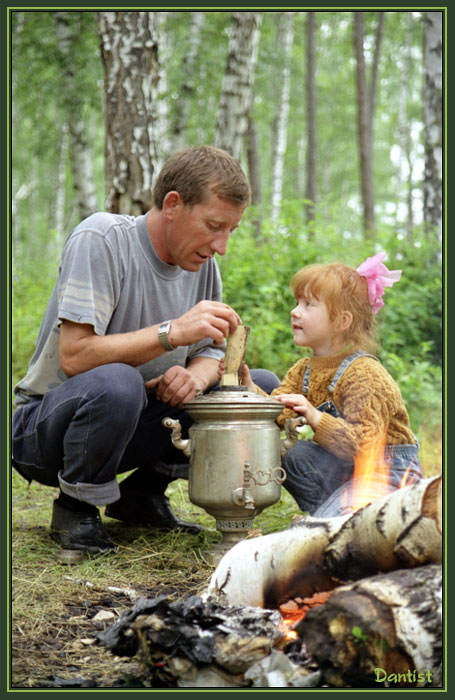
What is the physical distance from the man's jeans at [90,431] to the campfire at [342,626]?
1023 mm

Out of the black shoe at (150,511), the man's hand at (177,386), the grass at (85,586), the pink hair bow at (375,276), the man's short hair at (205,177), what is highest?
the man's short hair at (205,177)

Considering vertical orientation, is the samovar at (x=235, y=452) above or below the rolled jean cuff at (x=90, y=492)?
above

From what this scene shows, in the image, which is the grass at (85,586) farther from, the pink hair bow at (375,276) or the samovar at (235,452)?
the pink hair bow at (375,276)

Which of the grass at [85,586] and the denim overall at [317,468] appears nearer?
the grass at [85,586]

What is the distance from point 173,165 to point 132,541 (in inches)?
72.2

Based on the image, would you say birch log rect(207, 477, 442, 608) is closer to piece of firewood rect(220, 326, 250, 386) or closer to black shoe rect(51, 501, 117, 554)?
piece of firewood rect(220, 326, 250, 386)

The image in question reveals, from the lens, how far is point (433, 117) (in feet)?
28.4

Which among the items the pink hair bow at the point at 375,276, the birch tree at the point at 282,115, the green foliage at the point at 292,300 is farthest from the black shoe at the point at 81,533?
the birch tree at the point at 282,115

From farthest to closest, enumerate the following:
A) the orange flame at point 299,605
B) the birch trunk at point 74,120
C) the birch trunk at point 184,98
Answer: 1. the birch trunk at point 74,120
2. the birch trunk at point 184,98
3. the orange flame at point 299,605

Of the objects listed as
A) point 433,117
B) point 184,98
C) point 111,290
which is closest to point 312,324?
point 111,290

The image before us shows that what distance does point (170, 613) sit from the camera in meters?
2.04

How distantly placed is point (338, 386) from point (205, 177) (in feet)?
3.55

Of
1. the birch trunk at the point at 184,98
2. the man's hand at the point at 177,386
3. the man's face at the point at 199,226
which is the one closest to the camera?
the man's face at the point at 199,226

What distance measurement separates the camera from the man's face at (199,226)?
313 centimetres
